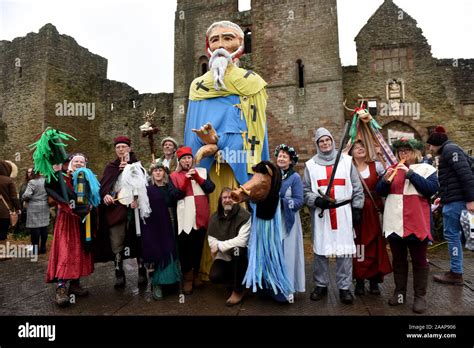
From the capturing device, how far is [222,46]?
4.42 metres

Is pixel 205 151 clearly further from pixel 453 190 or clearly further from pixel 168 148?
pixel 453 190

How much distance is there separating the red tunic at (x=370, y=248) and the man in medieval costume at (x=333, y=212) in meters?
0.17

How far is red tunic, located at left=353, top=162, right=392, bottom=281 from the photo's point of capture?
12.4 feet

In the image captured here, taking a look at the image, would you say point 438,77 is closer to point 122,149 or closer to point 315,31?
point 315,31

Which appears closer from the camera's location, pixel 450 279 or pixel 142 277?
pixel 450 279

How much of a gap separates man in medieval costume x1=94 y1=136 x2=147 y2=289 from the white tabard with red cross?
2.23 m

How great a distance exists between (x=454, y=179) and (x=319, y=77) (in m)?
14.2

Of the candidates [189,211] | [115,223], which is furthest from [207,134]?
[115,223]

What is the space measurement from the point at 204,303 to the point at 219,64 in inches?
111

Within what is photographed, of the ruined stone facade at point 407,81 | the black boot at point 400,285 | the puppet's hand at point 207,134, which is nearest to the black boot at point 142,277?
the puppet's hand at point 207,134

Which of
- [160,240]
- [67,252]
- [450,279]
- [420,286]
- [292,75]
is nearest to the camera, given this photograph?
[420,286]

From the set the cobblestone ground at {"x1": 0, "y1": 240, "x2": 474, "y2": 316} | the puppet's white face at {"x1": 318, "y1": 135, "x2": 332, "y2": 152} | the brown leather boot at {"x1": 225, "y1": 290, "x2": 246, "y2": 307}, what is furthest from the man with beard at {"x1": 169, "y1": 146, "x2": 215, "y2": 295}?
the puppet's white face at {"x1": 318, "y1": 135, "x2": 332, "y2": 152}

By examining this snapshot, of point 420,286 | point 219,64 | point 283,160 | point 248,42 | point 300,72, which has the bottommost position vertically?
point 420,286
